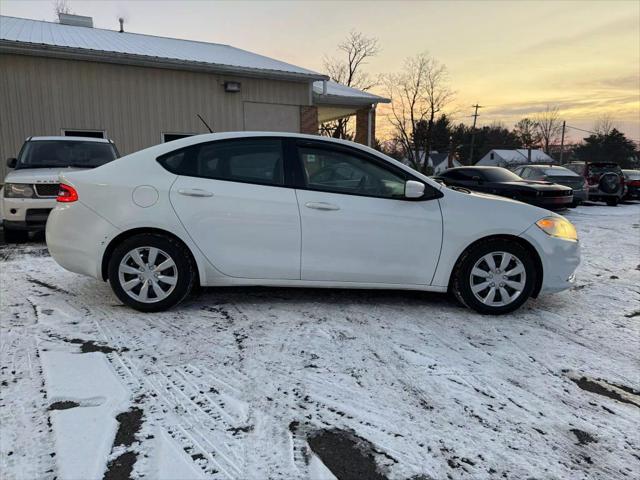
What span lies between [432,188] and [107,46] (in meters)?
11.1

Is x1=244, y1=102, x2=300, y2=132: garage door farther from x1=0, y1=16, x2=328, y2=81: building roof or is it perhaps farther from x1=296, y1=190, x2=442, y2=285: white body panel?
x1=296, y1=190, x2=442, y2=285: white body panel

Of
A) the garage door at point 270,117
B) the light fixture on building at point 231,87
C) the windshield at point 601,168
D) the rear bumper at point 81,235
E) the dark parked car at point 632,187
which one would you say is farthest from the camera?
the dark parked car at point 632,187

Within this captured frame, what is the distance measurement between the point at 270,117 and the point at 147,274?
34.0ft

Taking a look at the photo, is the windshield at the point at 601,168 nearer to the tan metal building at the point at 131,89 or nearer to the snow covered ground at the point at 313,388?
the tan metal building at the point at 131,89

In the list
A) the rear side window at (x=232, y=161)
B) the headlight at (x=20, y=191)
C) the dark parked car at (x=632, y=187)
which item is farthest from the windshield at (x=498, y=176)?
the headlight at (x=20, y=191)

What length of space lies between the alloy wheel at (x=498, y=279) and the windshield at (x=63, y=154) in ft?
21.1

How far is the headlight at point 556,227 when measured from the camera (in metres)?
3.98

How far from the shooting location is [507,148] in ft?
261

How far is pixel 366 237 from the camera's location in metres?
3.82

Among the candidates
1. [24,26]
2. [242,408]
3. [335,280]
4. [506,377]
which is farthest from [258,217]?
[24,26]

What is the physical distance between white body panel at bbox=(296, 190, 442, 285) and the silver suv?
15.6 feet

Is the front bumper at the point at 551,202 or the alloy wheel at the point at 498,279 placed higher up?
the front bumper at the point at 551,202

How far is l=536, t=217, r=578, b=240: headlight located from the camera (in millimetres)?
3984

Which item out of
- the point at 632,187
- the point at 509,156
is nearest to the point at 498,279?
the point at 632,187
